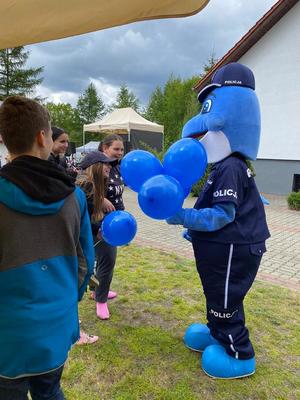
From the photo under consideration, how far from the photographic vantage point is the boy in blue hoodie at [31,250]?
56.2 inches

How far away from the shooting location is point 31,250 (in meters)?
1.47

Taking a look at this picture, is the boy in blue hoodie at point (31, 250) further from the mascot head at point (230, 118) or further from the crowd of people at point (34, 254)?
the mascot head at point (230, 118)

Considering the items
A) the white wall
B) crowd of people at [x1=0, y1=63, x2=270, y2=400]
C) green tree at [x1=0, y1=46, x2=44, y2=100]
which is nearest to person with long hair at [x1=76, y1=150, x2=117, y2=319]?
crowd of people at [x1=0, y1=63, x2=270, y2=400]

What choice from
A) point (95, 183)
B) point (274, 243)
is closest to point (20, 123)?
point (95, 183)

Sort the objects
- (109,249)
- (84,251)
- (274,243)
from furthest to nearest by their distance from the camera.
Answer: (274,243), (109,249), (84,251)

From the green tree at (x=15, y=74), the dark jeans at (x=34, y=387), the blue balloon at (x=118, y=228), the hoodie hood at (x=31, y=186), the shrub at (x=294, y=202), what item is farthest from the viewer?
the green tree at (x=15, y=74)

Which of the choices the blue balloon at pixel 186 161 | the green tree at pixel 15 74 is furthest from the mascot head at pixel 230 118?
the green tree at pixel 15 74

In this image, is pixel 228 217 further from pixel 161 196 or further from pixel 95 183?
pixel 95 183

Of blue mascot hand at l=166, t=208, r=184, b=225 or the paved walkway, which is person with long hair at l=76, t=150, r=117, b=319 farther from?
the paved walkway

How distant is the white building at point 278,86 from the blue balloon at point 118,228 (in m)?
11.8

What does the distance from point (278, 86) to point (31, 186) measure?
45.5 ft

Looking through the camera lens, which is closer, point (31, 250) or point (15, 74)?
point (31, 250)

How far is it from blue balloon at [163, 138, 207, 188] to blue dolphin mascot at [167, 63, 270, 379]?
0.66ft

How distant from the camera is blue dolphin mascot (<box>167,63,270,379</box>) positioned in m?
2.34
